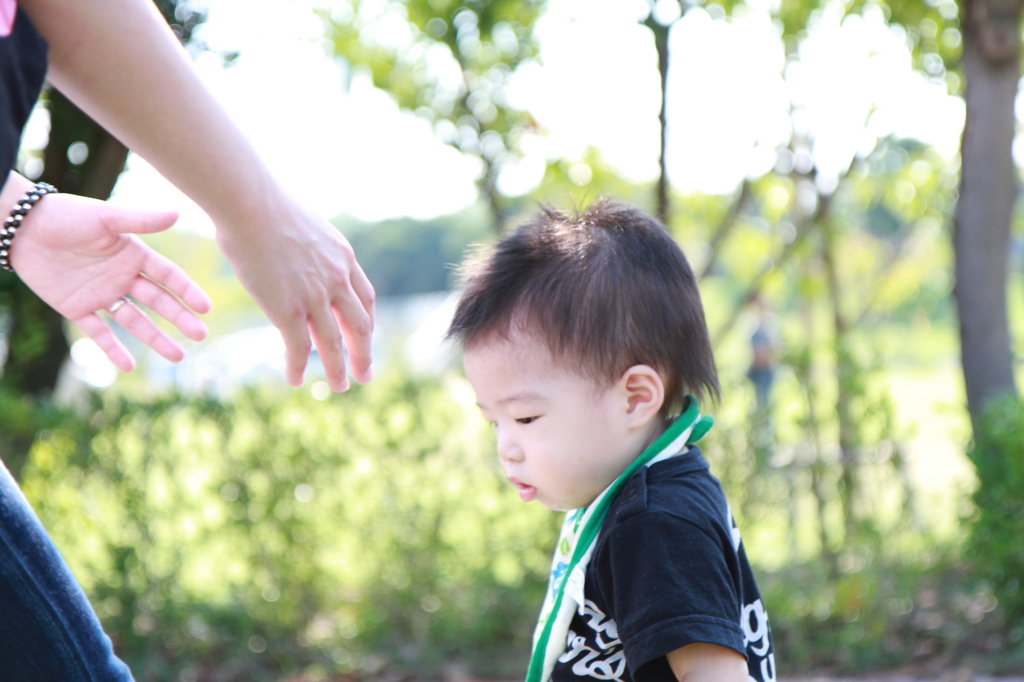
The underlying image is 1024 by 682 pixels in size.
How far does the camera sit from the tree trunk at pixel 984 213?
3.77 metres

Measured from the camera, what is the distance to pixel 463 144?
15.0 feet

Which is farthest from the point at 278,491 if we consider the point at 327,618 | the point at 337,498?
the point at 327,618

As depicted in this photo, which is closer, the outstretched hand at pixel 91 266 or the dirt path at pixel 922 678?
the outstretched hand at pixel 91 266

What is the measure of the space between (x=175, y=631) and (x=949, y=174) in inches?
190

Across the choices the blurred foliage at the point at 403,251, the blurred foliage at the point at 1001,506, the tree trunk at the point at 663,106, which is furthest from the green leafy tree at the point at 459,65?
the blurred foliage at the point at 403,251

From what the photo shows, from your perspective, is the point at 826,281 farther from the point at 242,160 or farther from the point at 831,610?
the point at 242,160

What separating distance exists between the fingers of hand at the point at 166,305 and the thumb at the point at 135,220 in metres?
0.12

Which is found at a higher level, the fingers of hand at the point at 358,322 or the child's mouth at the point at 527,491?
the fingers of hand at the point at 358,322

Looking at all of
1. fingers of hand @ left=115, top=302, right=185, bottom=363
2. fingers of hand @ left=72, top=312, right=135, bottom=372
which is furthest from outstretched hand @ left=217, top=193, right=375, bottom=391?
fingers of hand @ left=72, top=312, right=135, bottom=372

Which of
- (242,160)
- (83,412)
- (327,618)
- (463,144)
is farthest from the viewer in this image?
(463,144)

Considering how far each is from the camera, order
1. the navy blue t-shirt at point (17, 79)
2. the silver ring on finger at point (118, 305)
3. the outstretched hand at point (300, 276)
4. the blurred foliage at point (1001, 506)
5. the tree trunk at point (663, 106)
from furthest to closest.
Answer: the tree trunk at point (663, 106) → the blurred foliage at point (1001, 506) → the silver ring on finger at point (118, 305) → the outstretched hand at point (300, 276) → the navy blue t-shirt at point (17, 79)

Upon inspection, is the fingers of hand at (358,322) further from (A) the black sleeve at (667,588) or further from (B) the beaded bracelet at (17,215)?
(B) the beaded bracelet at (17,215)

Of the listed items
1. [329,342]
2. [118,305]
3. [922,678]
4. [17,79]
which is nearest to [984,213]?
[922,678]

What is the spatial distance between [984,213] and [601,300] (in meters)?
3.14
